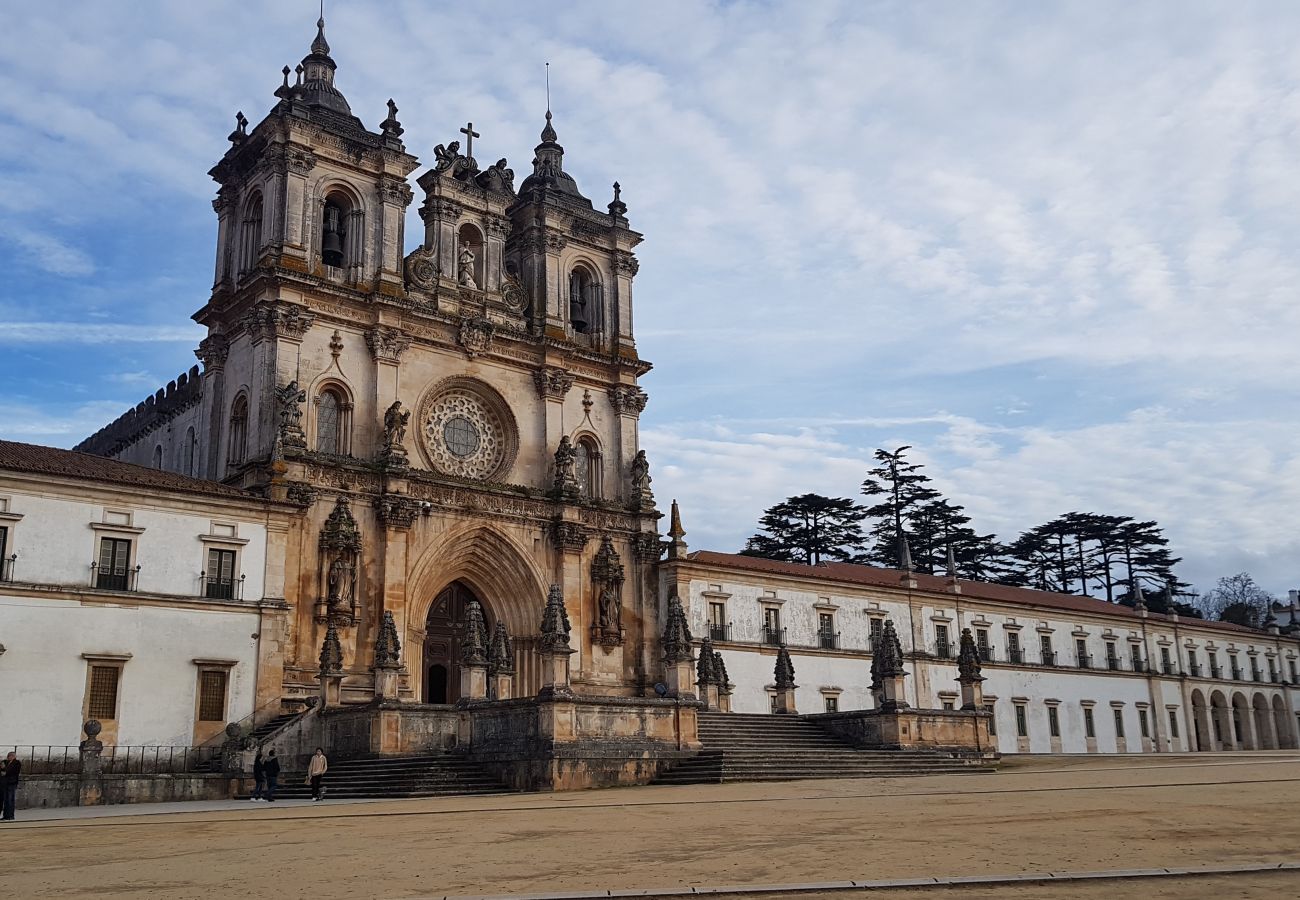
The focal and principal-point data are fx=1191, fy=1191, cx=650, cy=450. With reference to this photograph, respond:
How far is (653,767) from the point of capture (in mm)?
26422

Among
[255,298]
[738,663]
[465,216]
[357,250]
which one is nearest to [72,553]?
[255,298]

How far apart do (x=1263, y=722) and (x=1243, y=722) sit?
246cm

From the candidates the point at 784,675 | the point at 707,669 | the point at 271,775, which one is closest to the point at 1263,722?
the point at 784,675

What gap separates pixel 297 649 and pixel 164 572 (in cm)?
471

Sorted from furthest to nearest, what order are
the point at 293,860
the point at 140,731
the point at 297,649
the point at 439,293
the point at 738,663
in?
the point at 738,663
the point at 439,293
the point at 297,649
the point at 140,731
the point at 293,860

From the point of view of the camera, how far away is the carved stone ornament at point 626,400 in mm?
45625

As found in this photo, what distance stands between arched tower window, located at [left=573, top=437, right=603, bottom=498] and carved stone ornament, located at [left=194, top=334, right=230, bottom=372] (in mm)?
12631

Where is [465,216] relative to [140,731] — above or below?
above

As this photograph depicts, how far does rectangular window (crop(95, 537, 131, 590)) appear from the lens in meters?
29.9

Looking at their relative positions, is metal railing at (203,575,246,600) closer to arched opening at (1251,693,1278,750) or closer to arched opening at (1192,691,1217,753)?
arched opening at (1192,691,1217,753)

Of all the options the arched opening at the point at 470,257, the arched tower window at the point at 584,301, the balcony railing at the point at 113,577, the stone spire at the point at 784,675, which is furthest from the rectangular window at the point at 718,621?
the balcony railing at the point at 113,577

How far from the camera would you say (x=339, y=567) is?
116 feet

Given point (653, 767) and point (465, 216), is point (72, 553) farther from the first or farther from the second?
point (465, 216)

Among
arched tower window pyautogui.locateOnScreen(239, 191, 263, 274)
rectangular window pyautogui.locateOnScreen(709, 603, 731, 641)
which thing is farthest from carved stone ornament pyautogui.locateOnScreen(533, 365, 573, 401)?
arched tower window pyautogui.locateOnScreen(239, 191, 263, 274)
